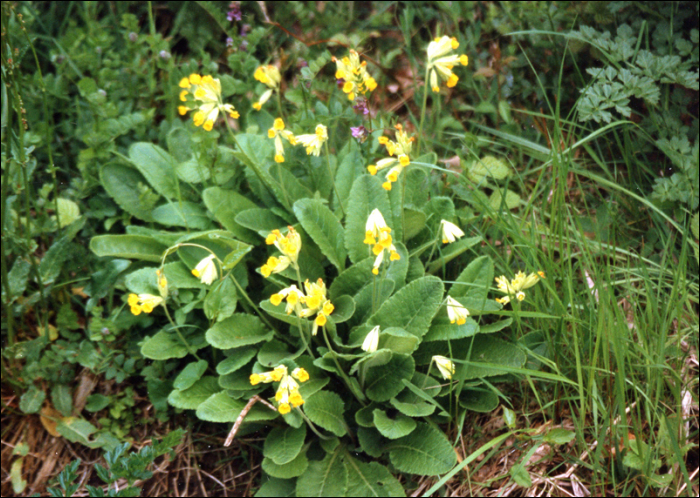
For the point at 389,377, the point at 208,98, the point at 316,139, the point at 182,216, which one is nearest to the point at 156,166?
the point at 182,216

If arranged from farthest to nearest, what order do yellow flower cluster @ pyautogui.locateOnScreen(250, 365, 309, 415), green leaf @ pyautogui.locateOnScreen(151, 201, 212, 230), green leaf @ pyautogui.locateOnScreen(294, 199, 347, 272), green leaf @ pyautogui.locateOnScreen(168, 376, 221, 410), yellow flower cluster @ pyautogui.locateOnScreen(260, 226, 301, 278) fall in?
green leaf @ pyautogui.locateOnScreen(151, 201, 212, 230) < green leaf @ pyautogui.locateOnScreen(294, 199, 347, 272) < green leaf @ pyautogui.locateOnScreen(168, 376, 221, 410) < yellow flower cluster @ pyautogui.locateOnScreen(260, 226, 301, 278) < yellow flower cluster @ pyautogui.locateOnScreen(250, 365, 309, 415)

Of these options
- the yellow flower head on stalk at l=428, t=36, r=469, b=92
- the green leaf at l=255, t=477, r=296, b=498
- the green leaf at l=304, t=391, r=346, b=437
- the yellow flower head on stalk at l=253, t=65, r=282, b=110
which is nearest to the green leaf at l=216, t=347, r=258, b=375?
the green leaf at l=304, t=391, r=346, b=437

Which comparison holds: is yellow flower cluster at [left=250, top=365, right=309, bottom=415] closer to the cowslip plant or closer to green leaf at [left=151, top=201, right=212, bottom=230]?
the cowslip plant

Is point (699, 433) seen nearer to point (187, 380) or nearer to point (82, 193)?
point (187, 380)

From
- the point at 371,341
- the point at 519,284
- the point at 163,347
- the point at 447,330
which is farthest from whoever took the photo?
the point at 163,347

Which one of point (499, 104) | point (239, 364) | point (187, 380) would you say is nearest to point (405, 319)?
point (239, 364)

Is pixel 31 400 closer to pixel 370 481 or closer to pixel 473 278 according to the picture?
pixel 370 481
